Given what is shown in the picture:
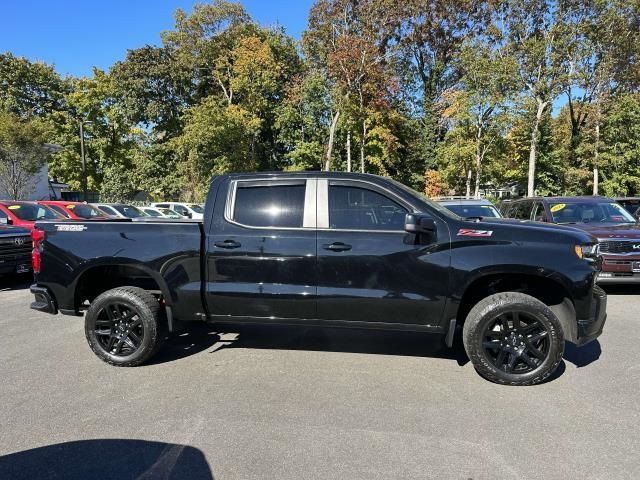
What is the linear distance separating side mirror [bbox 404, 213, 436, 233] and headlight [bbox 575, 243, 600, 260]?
1.29 metres

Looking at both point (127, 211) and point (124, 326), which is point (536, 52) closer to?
point (127, 211)

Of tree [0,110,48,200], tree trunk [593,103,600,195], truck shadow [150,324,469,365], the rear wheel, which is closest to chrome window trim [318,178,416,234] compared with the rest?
truck shadow [150,324,469,365]

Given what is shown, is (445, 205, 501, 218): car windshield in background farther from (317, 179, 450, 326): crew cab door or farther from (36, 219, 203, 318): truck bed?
(36, 219, 203, 318): truck bed

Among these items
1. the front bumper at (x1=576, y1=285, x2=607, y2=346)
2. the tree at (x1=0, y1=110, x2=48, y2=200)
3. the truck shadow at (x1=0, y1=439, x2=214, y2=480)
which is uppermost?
the tree at (x1=0, y1=110, x2=48, y2=200)

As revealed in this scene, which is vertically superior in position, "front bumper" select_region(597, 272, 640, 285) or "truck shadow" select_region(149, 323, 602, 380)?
"front bumper" select_region(597, 272, 640, 285)

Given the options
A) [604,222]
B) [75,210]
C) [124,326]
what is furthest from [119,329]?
[75,210]

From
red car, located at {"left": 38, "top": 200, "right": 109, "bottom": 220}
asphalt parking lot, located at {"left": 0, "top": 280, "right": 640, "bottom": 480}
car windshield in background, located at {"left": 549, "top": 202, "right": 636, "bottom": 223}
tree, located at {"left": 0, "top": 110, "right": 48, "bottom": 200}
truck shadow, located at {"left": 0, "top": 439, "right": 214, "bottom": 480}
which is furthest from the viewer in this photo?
tree, located at {"left": 0, "top": 110, "right": 48, "bottom": 200}

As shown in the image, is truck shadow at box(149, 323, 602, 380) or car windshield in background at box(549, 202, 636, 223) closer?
truck shadow at box(149, 323, 602, 380)

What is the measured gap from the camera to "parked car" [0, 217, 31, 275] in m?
8.93

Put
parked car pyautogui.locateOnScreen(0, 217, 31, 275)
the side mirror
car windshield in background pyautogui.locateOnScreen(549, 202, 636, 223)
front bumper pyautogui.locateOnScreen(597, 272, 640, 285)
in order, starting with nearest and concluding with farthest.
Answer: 1. the side mirror
2. front bumper pyautogui.locateOnScreen(597, 272, 640, 285)
3. parked car pyautogui.locateOnScreen(0, 217, 31, 275)
4. car windshield in background pyautogui.locateOnScreen(549, 202, 636, 223)

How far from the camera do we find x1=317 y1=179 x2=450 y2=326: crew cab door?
440 cm

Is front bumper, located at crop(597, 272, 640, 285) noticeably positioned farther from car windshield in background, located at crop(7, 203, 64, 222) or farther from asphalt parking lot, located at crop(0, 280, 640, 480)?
car windshield in background, located at crop(7, 203, 64, 222)

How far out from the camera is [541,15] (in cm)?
2970

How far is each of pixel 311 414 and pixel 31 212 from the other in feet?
34.7
